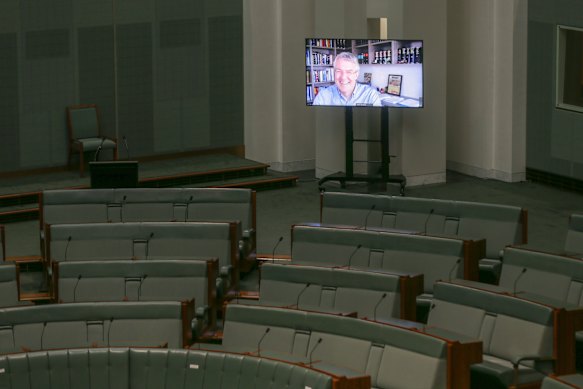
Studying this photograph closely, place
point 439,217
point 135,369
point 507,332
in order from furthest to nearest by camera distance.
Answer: point 439,217 < point 507,332 < point 135,369

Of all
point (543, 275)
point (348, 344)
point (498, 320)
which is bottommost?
point (348, 344)

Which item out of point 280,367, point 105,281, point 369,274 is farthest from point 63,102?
point 280,367

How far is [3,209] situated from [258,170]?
2.90 m

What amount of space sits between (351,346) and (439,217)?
8.86ft

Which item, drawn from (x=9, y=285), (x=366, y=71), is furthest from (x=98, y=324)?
(x=366, y=71)

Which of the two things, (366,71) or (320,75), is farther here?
(320,75)

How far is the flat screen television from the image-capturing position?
1094cm

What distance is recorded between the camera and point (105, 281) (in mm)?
8805

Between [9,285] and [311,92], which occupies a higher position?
[311,92]

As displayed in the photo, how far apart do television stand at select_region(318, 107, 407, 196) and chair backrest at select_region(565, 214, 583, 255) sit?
135 inches

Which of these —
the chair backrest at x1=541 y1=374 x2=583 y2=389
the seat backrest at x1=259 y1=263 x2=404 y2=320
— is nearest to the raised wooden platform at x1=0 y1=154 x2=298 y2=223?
the seat backrest at x1=259 y1=263 x2=404 y2=320

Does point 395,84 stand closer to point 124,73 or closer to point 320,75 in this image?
point 320,75

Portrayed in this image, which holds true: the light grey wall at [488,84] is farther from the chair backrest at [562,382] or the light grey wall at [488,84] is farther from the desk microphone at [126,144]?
the chair backrest at [562,382]

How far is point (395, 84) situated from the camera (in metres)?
12.3
